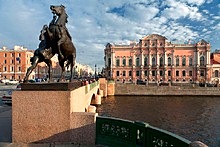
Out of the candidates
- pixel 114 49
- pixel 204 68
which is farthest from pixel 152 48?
pixel 204 68

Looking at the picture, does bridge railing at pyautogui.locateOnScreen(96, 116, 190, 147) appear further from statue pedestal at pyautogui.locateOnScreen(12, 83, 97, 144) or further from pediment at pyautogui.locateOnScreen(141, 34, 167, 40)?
pediment at pyautogui.locateOnScreen(141, 34, 167, 40)

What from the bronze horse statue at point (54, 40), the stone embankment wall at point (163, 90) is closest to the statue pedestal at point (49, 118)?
the bronze horse statue at point (54, 40)

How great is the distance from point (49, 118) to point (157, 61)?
A: 61554mm

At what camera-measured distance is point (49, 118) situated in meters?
5.36

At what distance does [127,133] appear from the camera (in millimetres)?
4809

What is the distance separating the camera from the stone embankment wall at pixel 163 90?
139 feet

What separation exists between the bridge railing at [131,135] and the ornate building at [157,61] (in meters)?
59.9

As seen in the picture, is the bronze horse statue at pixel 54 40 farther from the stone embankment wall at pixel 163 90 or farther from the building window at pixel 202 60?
the building window at pixel 202 60

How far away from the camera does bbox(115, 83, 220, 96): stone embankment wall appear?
139 ft

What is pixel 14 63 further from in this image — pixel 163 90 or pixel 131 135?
pixel 131 135

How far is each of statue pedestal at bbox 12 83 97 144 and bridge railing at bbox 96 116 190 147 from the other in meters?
0.28

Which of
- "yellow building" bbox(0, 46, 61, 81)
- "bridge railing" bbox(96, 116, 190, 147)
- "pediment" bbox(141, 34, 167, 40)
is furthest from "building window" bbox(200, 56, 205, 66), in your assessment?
"bridge railing" bbox(96, 116, 190, 147)

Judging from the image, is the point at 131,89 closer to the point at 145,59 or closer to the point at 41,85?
the point at 145,59

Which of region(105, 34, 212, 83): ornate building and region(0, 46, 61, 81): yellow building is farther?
region(0, 46, 61, 81): yellow building
